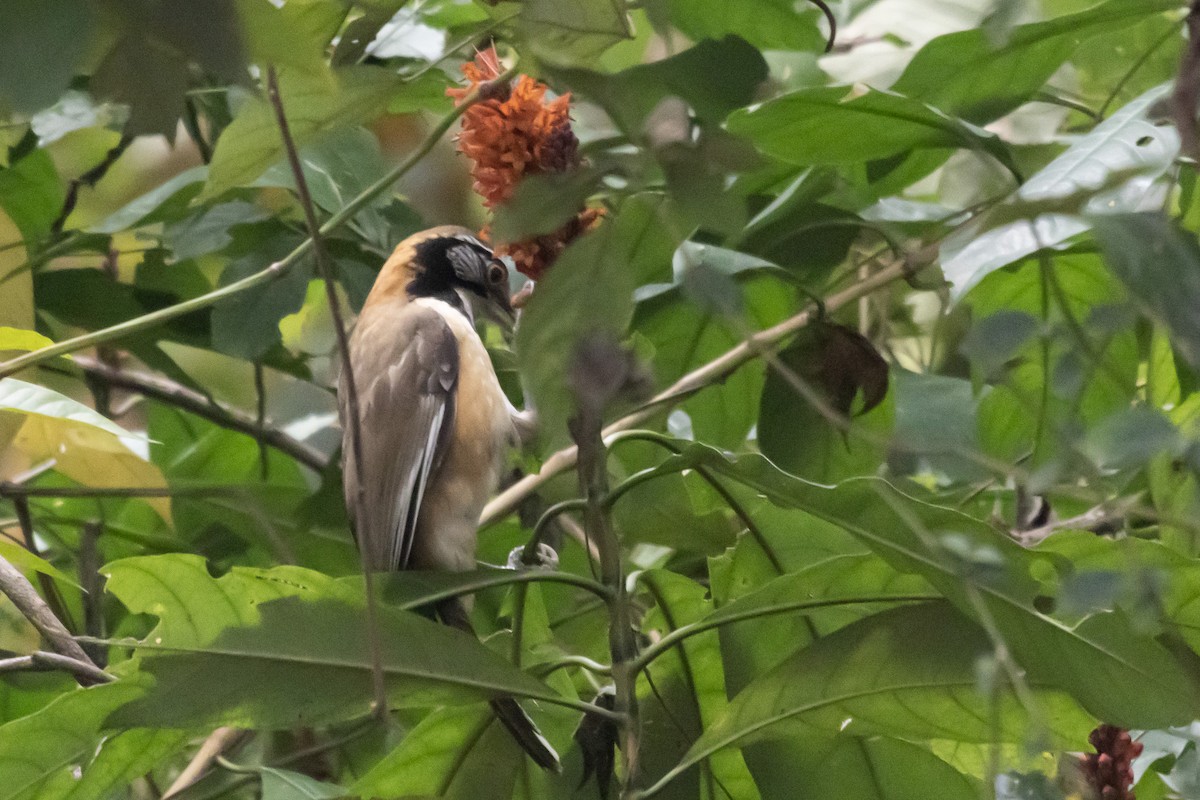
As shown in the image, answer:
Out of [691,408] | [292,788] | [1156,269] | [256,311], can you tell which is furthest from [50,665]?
[1156,269]

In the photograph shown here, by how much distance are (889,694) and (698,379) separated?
65 centimetres

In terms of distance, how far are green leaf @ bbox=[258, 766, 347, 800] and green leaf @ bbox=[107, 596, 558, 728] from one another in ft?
0.26

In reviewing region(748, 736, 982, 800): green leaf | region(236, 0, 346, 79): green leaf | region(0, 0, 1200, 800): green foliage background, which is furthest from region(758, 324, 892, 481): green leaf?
region(236, 0, 346, 79): green leaf

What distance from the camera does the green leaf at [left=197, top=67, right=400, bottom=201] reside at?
37.6 inches

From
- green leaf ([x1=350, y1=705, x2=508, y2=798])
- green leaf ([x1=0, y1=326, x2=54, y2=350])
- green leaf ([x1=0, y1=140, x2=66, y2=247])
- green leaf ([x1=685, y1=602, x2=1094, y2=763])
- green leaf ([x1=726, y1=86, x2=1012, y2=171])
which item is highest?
green leaf ([x1=726, y1=86, x2=1012, y2=171])

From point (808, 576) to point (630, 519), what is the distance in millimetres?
595

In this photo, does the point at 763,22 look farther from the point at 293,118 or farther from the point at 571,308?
the point at 571,308

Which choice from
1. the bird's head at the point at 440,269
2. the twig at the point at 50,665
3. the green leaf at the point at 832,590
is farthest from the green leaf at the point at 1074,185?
the bird's head at the point at 440,269

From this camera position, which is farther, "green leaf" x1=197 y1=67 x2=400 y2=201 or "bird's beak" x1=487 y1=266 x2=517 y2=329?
"bird's beak" x1=487 y1=266 x2=517 y2=329

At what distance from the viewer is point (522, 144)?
45.8 inches

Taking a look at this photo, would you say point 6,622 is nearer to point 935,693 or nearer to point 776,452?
point 776,452

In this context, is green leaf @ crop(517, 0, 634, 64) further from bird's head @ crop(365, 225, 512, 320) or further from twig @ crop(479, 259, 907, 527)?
bird's head @ crop(365, 225, 512, 320)

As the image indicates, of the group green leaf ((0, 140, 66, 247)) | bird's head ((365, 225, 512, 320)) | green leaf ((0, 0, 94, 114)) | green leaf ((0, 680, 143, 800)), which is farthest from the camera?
bird's head ((365, 225, 512, 320))

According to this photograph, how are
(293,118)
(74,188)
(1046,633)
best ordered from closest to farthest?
(293,118) < (1046,633) < (74,188)
